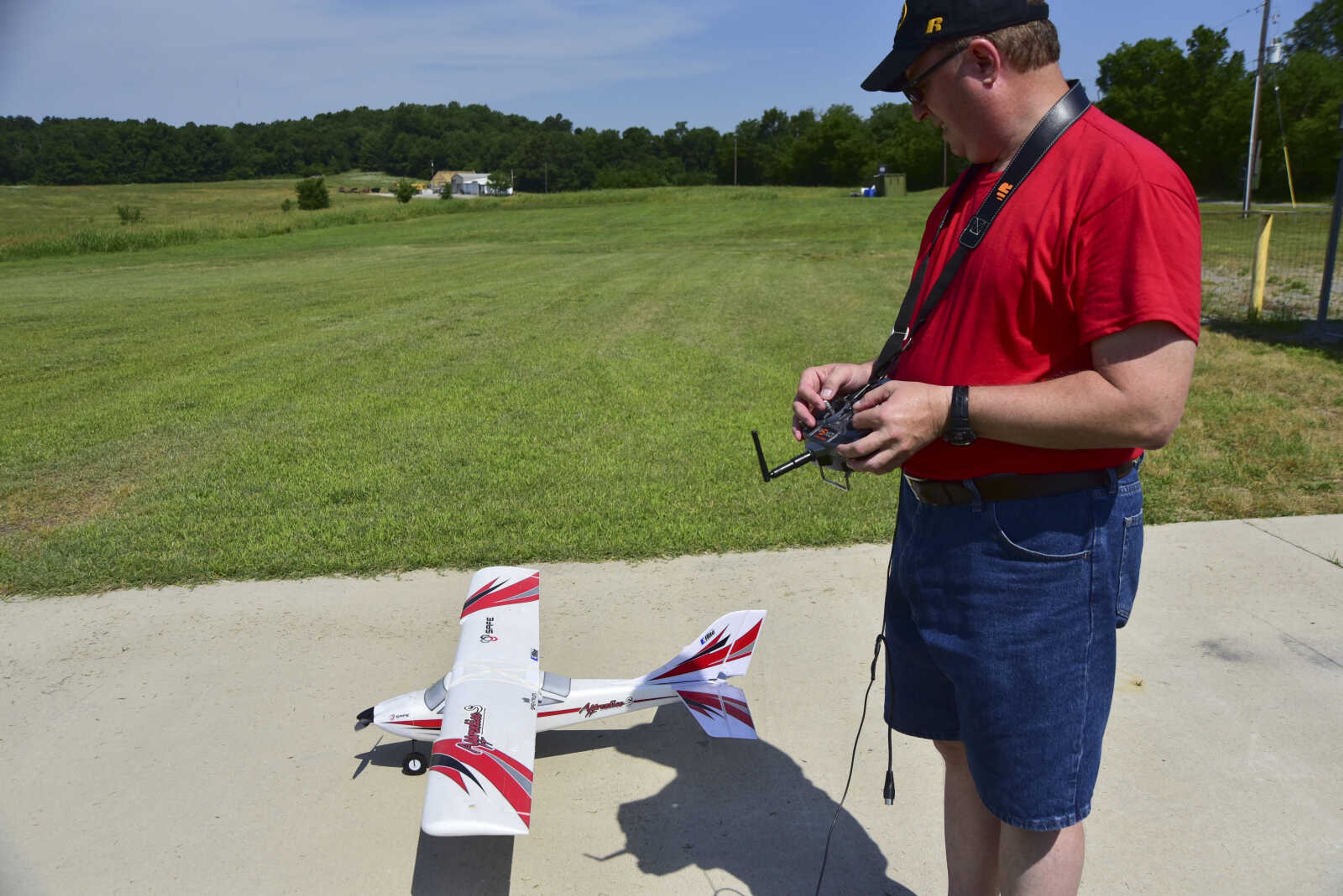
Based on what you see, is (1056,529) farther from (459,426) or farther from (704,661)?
(459,426)

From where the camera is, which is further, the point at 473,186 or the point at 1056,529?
the point at 473,186

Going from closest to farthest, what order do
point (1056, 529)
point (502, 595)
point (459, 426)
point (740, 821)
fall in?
point (1056, 529), point (740, 821), point (502, 595), point (459, 426)

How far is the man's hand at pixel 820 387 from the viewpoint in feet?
7.34

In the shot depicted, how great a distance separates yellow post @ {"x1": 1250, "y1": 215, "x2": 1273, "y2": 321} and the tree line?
2835mm

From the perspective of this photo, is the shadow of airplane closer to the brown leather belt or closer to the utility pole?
the brown leather belt

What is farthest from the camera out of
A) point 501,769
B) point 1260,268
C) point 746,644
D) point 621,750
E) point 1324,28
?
point 1324,28

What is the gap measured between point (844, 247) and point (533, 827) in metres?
26.1

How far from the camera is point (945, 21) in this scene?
5.67 ft

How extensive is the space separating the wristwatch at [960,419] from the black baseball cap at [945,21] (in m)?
0.70

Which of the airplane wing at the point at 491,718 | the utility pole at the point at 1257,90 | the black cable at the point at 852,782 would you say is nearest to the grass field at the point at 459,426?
the airplane wing at the point at 491,718

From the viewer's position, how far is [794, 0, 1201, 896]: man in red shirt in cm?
158

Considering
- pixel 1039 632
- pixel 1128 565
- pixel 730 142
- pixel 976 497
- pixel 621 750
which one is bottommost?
pixel 621 750

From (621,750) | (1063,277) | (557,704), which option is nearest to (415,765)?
(557,704)

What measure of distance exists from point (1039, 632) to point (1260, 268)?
13.0m
